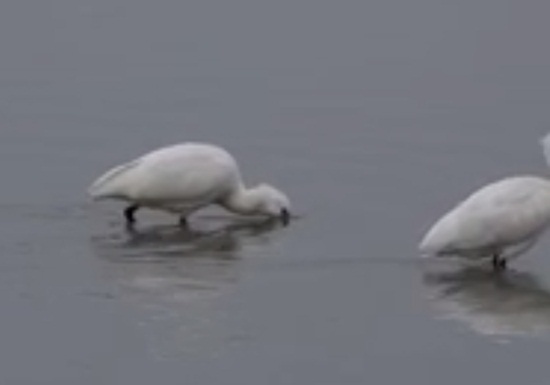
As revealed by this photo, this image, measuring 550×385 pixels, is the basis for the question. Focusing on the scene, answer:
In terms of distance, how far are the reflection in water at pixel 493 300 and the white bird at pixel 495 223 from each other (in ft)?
0.59

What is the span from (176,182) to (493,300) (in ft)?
9.33

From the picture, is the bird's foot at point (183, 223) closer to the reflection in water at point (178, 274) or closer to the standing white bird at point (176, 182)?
the standing white bird at point (176, 182)

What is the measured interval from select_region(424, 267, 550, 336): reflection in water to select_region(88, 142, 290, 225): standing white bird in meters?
2.12

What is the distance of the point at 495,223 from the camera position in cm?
1411

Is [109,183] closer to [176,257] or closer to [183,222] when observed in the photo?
[183,222]

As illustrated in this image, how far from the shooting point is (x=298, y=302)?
13094mm

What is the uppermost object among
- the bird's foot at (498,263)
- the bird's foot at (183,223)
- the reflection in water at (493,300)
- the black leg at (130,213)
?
the black leg at (130,213)

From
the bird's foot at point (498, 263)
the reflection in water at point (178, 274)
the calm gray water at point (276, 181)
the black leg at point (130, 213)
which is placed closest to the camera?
the calm gray water at point (276, 181)

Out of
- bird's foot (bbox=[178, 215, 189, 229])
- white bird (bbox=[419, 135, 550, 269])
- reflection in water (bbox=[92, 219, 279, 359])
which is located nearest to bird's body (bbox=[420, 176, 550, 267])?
white bird (bbox=[419, 135, 550, 269])

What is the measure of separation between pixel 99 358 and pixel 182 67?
11631 mm

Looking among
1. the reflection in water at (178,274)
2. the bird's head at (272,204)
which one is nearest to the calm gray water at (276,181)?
the reflection in water at (178,274)

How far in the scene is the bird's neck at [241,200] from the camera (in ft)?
51.8

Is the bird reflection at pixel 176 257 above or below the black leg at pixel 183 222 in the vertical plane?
below

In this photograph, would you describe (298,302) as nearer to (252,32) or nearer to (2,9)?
(252,32)
